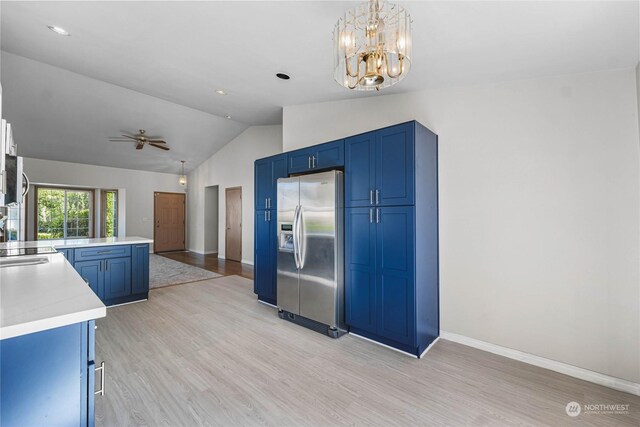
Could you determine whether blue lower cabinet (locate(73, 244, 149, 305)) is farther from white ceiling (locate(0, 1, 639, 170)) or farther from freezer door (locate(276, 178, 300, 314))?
white ceiling (locate(0, 1, 639, 170))

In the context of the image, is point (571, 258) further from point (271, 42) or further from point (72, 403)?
point (72, 403)

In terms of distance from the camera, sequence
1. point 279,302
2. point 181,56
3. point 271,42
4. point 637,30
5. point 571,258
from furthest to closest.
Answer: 1. point 279,302
2. point 181,56
3. point 271,42
4. point 571,258
5. point 637,30

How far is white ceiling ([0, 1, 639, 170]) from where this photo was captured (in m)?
1.89

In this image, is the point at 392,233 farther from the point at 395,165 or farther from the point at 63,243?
the point at 63,243

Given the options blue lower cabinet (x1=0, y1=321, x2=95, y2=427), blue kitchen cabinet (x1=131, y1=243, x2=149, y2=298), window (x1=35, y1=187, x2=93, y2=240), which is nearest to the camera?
blue lower cabinet (x1=0, y1=321, x2=95, y2=427)

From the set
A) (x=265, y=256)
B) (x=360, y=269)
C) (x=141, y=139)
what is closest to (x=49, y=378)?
(x=360, y=269)

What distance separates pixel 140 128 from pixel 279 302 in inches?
206

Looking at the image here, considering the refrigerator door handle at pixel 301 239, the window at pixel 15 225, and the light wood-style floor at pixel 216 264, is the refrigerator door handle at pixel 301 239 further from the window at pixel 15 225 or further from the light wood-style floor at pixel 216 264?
the window at pixel 15 225

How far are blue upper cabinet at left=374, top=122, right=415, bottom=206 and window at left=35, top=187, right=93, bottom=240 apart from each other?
887cm

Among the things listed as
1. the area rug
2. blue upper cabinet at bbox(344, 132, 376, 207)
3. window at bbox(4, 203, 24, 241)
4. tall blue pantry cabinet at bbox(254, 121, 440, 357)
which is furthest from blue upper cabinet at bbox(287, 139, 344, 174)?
window at bbox(4, 203, 24, 241)

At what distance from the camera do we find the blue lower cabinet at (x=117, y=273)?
11.9 feet

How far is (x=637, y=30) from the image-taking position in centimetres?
183

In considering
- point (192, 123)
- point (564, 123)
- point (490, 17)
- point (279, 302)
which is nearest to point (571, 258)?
point (564, 123)

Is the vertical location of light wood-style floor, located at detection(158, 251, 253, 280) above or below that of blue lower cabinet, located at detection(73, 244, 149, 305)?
below
